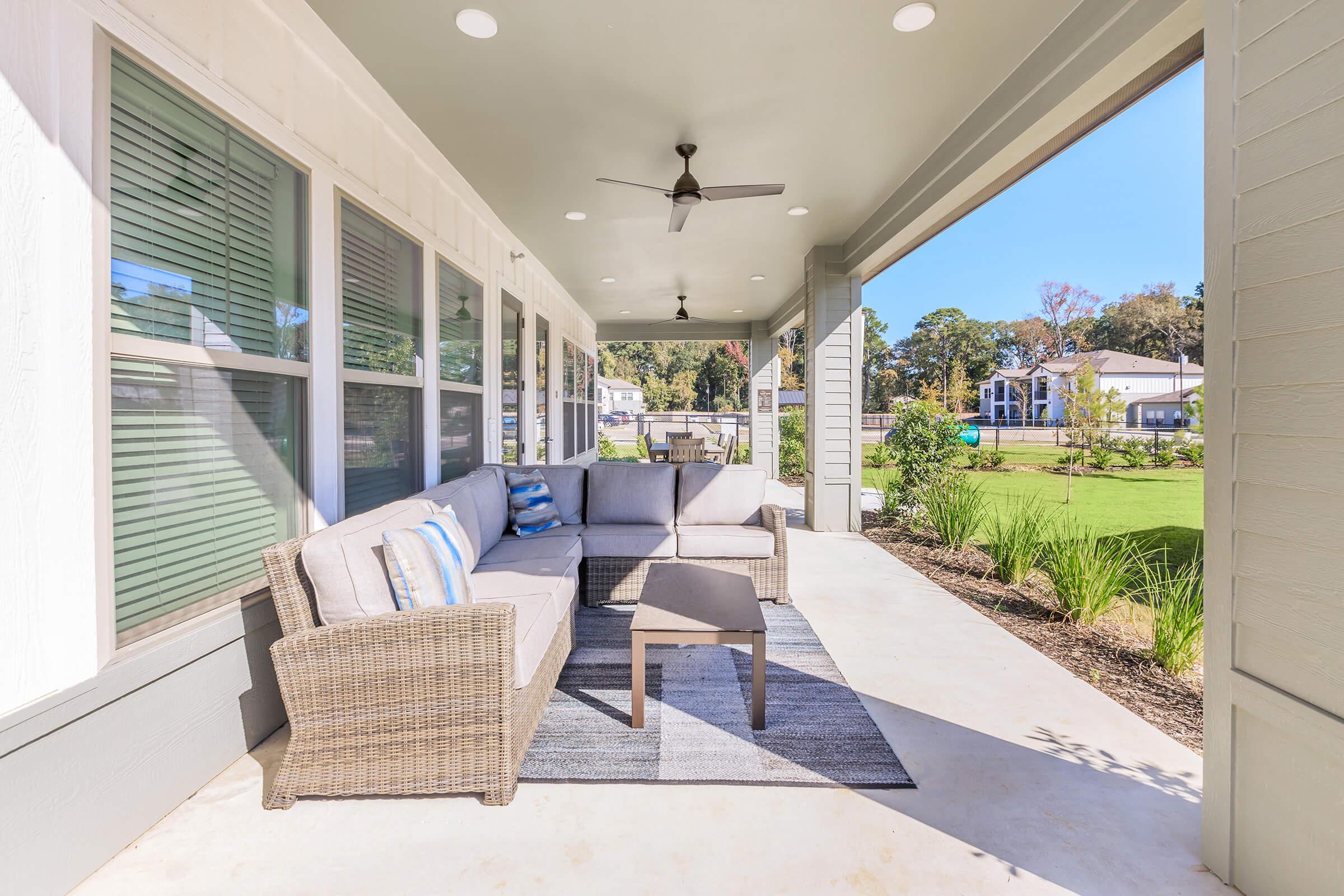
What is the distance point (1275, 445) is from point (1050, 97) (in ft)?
7.23

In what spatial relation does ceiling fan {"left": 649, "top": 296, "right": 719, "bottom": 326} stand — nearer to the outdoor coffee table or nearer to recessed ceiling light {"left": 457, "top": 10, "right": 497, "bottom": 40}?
recessed ceiling light {"left": 457, "top": 10, "right": 497, "bottom": 40}

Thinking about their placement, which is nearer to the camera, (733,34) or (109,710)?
(109,710)

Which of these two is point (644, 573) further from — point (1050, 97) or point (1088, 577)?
point (1050, 97)

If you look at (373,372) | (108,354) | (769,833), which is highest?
(373,372)

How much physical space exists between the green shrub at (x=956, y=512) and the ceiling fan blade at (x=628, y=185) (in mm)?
3478

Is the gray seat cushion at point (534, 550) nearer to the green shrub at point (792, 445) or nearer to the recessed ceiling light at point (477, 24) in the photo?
the recessed ceiling light at point (477, 24)

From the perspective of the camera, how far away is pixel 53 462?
4.75 ft

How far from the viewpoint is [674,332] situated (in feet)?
39.4

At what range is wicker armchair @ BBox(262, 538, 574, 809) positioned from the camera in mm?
1787

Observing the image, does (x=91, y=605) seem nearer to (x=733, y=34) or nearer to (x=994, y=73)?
(x=733, y=34)

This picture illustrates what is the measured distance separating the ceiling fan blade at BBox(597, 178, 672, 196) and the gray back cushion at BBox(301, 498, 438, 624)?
253 centimetres

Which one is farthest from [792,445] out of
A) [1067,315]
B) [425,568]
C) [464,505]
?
[425,568]

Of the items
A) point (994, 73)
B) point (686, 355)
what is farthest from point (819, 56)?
point (686, 355)

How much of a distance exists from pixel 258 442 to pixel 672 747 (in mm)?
1920
